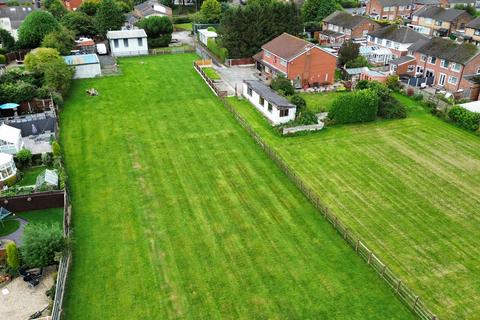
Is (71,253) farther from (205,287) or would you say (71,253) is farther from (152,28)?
(152,28)

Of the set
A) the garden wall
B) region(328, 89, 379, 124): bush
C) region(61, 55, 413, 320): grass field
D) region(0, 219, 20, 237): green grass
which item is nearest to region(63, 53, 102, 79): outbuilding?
region(61, 55, 413, 320): grass field

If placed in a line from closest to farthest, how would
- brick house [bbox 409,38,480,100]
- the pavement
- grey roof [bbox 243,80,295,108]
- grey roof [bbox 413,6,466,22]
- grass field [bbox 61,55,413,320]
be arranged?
the pavement → grass field [bbox 61,55,413,320] → grey roof [bbox 243,80,295,108] → brick house [bbox 409,38,480,100] → grey roof [bbox 413,6,466,22]

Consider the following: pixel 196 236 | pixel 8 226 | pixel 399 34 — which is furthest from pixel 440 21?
pixel 8 226

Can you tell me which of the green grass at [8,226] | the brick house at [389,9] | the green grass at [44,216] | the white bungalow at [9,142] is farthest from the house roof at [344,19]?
the green grass at [8,226]

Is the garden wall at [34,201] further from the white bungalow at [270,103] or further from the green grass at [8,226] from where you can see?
the white bungalow at [270,103]

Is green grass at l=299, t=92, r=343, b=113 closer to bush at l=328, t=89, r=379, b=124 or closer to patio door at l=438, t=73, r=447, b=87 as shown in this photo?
bush at l=328, t=89, r=379, b=124

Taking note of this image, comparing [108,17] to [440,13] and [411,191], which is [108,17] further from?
[440,13]

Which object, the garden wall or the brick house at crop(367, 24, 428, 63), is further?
the brick house at crop(367, 24, 428, 63)
